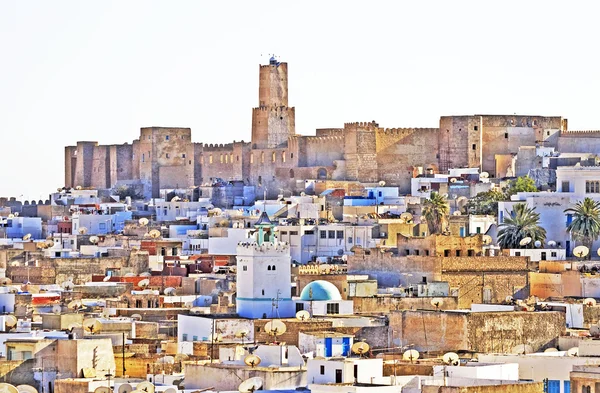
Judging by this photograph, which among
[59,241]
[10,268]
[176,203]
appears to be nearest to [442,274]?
[10,268]

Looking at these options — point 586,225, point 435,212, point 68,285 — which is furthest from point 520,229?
point 68,285

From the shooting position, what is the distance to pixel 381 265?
169ft

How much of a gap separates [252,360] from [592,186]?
29411mm

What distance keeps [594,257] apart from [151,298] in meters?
12.5

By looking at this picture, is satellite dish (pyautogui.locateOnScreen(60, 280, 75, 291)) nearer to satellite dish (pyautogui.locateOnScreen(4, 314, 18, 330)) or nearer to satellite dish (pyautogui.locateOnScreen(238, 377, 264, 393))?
satellite dish (pyautogui.locateOnScreen(4, 314, 18, 330))

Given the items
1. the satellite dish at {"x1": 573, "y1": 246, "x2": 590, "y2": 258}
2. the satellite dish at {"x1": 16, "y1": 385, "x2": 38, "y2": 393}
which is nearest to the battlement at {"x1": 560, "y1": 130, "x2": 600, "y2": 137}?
the satellite dish at {"x1": 573, "y1": 246, "x2": 590, "y2": 258}

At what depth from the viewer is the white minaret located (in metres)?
43.5

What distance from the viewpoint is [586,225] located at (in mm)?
58625

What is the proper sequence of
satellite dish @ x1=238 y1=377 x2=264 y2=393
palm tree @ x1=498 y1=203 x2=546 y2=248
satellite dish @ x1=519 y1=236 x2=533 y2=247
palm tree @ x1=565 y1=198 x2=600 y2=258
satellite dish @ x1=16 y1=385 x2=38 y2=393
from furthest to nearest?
1. palm tree @ x1=498 y1=203 x2=546 y2=248
2. palm tree @ x1=565 y1=198 x2=600 y2=258
3. satellite dish @ x1=519 y1=236 x2=533 y2=247
4. satellite dish @ x1=16 y1=385 x2=38 y2=393
5. satellite dish @ x1=238 y1=377 x2=264 y2=393

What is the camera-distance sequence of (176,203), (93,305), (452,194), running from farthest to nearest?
1. (176,203)
2. (452,194)
3. (93,305)

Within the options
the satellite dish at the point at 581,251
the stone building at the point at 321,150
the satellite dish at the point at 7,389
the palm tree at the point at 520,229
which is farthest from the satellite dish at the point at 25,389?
the stone building at the point at 321,150

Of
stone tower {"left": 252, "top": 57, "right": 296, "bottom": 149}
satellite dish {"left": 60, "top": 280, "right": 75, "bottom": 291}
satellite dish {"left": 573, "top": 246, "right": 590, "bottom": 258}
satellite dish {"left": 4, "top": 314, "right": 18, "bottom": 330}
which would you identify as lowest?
satellite dish {"left": 4, "top": 314, "right": 18, "bottom": 330}

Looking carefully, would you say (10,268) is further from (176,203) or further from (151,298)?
(176,203)

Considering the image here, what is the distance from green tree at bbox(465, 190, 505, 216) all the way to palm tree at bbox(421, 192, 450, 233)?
1229 millimetres
